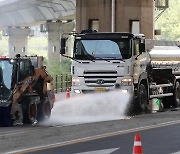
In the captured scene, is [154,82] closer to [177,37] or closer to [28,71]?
[28,71]

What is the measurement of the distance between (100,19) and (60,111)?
19806 millimetres

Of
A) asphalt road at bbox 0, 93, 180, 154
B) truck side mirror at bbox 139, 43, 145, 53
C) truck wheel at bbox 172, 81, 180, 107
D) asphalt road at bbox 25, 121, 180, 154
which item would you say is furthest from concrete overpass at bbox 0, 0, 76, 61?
asphalt road at bbox 25, 121, 180, 154

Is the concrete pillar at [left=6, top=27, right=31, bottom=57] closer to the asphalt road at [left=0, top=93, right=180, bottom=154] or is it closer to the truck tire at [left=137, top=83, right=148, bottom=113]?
the truck tire at [left=137, top=83, right=148, bottom=113]

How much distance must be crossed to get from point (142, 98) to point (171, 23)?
9553 centimetres

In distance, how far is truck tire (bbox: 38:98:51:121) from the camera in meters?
20.7

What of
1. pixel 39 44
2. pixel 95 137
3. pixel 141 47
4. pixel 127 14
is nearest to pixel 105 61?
pixel 141 47

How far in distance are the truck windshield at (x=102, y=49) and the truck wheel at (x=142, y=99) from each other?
1.81 meters

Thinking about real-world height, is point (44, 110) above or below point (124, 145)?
above

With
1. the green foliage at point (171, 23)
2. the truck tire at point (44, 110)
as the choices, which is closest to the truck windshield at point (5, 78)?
the truck tire at point (44, 110)

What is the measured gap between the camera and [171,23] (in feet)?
388

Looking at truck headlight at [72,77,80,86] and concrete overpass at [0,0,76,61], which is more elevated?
concrete overpass at [0,0,76,61]

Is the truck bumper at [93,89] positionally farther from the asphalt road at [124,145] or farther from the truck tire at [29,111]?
the asphalt road at [124,145]

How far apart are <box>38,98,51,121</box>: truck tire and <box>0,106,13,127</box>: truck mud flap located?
197cm

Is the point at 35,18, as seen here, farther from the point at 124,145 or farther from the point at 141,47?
the point at 124,145
